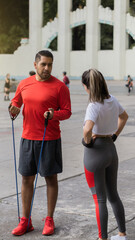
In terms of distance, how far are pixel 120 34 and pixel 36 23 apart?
1010 centimetres


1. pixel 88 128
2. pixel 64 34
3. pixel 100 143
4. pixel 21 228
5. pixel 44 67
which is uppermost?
pixel 64 34

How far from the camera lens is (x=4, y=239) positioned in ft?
16.0

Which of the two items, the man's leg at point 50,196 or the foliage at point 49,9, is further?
the foliage at point 49,9

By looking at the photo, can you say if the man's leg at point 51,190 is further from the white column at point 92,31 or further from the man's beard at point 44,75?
the white column at point 92,31

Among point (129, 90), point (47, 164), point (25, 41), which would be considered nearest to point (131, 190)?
point (47, 164)

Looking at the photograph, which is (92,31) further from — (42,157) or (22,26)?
(42,157)

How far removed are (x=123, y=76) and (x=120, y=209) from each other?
3927 cm

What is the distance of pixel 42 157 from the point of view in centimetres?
492

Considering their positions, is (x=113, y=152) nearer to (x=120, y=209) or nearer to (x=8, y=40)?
(x=120, y=209)

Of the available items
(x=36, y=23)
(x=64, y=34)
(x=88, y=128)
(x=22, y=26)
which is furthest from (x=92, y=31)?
(x=88, y=128)

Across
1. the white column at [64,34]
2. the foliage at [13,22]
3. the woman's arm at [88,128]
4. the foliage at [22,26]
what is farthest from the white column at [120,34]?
the woman's arm at [88,128]

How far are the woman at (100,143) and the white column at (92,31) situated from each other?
4017cm

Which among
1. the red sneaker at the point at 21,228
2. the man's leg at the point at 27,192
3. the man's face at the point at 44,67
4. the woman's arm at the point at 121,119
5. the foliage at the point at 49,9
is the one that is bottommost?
the red sneaker at the point at 21,228

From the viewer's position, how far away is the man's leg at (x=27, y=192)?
5.03 m
